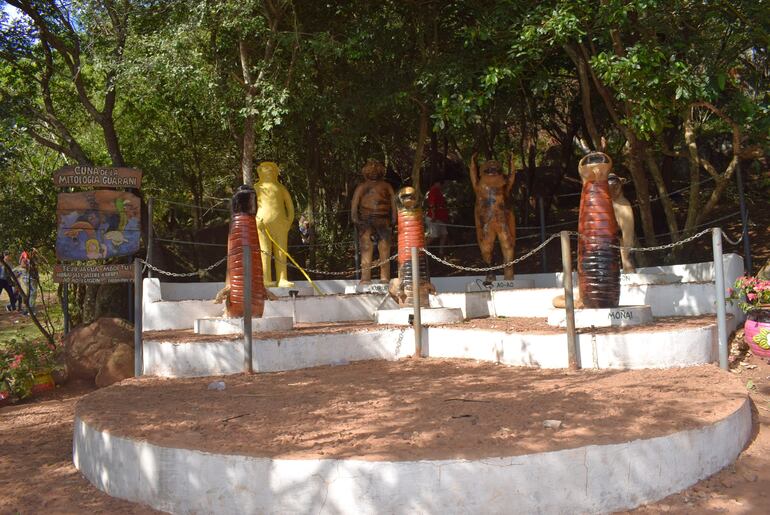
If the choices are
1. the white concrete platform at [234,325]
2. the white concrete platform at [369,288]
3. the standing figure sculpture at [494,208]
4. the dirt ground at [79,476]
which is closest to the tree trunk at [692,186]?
the standing figure sculpture at [494,208]

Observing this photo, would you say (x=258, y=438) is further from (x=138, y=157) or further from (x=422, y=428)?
(x=138, y=157)

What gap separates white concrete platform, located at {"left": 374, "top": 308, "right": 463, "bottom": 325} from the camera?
8141 millimetres

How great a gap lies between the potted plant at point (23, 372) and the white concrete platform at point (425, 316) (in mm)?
4251

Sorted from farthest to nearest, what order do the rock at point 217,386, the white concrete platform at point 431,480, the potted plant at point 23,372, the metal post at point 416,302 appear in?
the potted plant at point 23,372 < the metal post at point 416,302 < the rock at point 217,386 < the white concrete platform at point 431,480

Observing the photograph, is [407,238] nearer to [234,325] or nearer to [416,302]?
[416,302]

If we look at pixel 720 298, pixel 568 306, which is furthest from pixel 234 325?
pixel 720 298

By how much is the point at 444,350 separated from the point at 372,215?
3.59 m

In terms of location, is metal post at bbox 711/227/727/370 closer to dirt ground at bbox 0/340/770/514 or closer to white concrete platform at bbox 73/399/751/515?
dirt ground at bbox 0/340/770/514

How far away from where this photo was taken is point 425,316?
814 cm

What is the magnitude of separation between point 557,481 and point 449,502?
619mm

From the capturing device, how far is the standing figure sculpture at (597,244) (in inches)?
276

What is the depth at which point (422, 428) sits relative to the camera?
448 cm

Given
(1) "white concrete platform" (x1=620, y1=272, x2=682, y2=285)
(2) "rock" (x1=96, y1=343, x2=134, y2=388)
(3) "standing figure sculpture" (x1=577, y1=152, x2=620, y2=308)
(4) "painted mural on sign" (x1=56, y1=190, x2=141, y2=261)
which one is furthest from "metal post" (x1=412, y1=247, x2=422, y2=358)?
(4) "painted mural on sign" (x1=56, y1=190, x2=141, y2=261)

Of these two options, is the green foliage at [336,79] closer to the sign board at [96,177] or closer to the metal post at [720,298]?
the sign board at [96,177]
